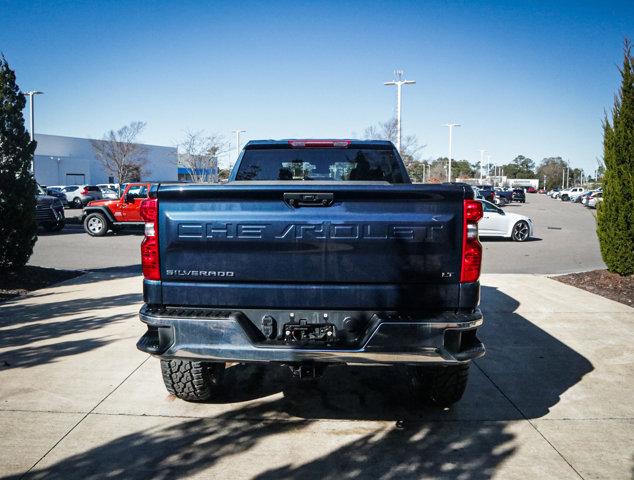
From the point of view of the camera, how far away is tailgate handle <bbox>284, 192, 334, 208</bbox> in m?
3.35

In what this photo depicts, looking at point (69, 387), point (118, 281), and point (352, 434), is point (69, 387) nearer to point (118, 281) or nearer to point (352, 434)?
point (352, 434)

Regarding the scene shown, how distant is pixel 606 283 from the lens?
31.8ft

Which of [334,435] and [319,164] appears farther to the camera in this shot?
[319,164]

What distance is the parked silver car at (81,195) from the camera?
38469mm

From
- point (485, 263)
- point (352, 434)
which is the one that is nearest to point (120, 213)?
point (485, 263)

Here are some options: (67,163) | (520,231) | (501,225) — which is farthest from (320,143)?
(67,163)

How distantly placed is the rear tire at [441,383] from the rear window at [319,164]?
6.28 ft

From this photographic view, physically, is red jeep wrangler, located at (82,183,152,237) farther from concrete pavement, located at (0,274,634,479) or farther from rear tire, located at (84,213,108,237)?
concrete pavement, located at (0,274,634,479)

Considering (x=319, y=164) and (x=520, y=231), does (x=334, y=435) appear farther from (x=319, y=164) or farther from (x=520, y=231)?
(x=520, y=231)

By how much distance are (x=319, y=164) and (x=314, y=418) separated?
241 cm

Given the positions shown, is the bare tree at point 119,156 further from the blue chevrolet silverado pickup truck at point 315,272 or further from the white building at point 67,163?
the blue chevrolet silverado pickup truck at point 315,272

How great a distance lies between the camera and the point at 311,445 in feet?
12.1

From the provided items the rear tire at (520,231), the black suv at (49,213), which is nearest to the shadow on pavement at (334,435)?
the rear tire at (520,231)

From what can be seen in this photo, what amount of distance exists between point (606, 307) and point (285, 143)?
5.89m
